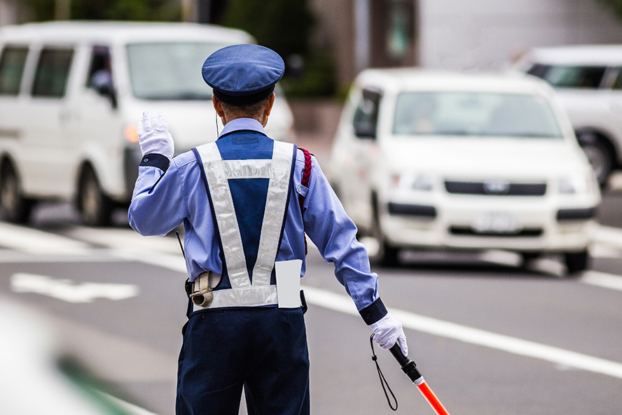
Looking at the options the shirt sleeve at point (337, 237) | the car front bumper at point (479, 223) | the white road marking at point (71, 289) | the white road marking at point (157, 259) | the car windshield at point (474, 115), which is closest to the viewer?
the shirt sleeve at point (337, 237)

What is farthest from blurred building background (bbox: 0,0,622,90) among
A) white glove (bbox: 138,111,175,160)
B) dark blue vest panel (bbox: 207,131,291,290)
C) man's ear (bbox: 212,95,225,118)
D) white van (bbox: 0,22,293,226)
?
dark blue vest panel (bbox: 207,131,291,290)

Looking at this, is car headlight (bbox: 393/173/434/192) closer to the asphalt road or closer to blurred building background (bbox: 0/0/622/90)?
the asphalt road

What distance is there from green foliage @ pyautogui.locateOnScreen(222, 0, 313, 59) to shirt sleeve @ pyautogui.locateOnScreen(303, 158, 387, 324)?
94.6 ft

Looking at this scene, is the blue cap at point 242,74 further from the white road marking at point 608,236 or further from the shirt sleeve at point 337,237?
the white road marking at point 608,236

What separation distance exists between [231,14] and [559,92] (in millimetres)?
17195

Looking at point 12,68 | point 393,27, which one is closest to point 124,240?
point 12,68

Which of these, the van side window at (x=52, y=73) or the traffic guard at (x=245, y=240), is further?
the van side window at (x=52, y=73)

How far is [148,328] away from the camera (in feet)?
27.3

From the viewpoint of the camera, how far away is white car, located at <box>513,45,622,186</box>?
1820 cm

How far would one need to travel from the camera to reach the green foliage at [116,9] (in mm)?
43000

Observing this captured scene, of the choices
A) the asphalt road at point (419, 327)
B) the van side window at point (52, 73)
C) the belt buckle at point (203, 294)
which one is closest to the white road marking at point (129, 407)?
the asphalt road at point (419, 327)

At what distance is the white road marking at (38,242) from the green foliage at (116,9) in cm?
2919

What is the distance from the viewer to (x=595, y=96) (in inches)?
718

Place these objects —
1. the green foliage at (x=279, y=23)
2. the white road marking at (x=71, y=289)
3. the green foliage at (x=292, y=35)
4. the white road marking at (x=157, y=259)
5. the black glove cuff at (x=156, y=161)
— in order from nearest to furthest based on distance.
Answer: the black glove cuff at (x=156, y=161) → the white road marking at (x=71, y=289) → the white road marking at (x=157, y=259) → the green foliage at (x=292, y=35) → the green foliage at (x=279, y=23)
